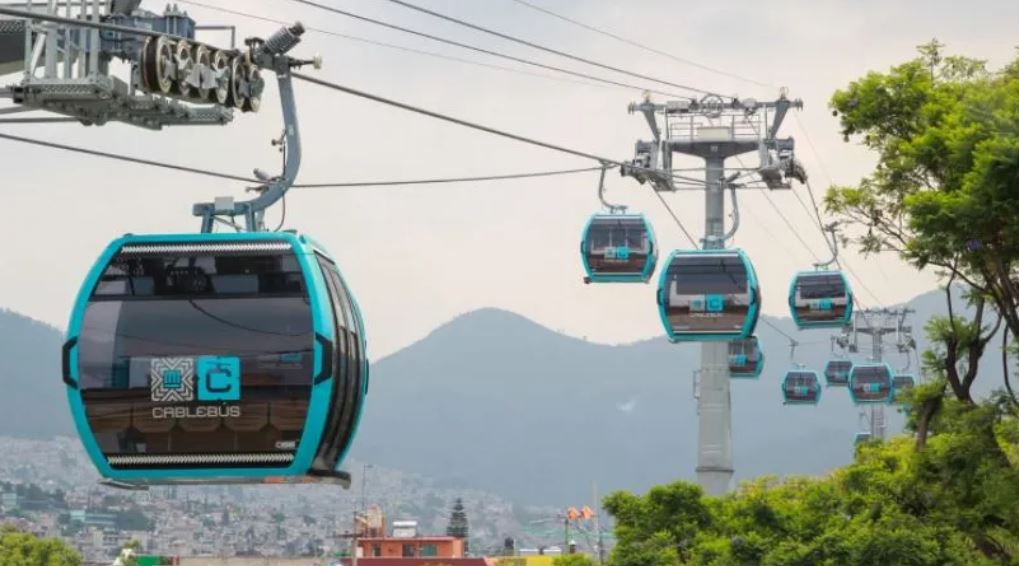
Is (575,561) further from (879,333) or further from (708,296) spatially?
(879,333)

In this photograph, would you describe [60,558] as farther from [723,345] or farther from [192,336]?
[192,336]

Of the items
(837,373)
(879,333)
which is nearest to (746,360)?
(837,373)

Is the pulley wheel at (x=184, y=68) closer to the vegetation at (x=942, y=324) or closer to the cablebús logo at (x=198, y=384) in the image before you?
the cablebús logo at (x=198, y=384)

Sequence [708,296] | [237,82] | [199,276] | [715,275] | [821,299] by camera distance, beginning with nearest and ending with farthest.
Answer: [199,276] < [237,82] < [715,275] < [708,296] < [821,299]

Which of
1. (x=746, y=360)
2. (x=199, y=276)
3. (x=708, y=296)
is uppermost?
(x=746, y=360)

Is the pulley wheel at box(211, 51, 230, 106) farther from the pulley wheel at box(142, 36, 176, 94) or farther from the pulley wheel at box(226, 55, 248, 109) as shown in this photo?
the pulley wheel at box(142, 36, 176, 94)

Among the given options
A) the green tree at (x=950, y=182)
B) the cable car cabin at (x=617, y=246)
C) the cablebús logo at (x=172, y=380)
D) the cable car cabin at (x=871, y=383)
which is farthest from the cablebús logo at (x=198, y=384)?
the cable car cabin at (x=871, y=383)
